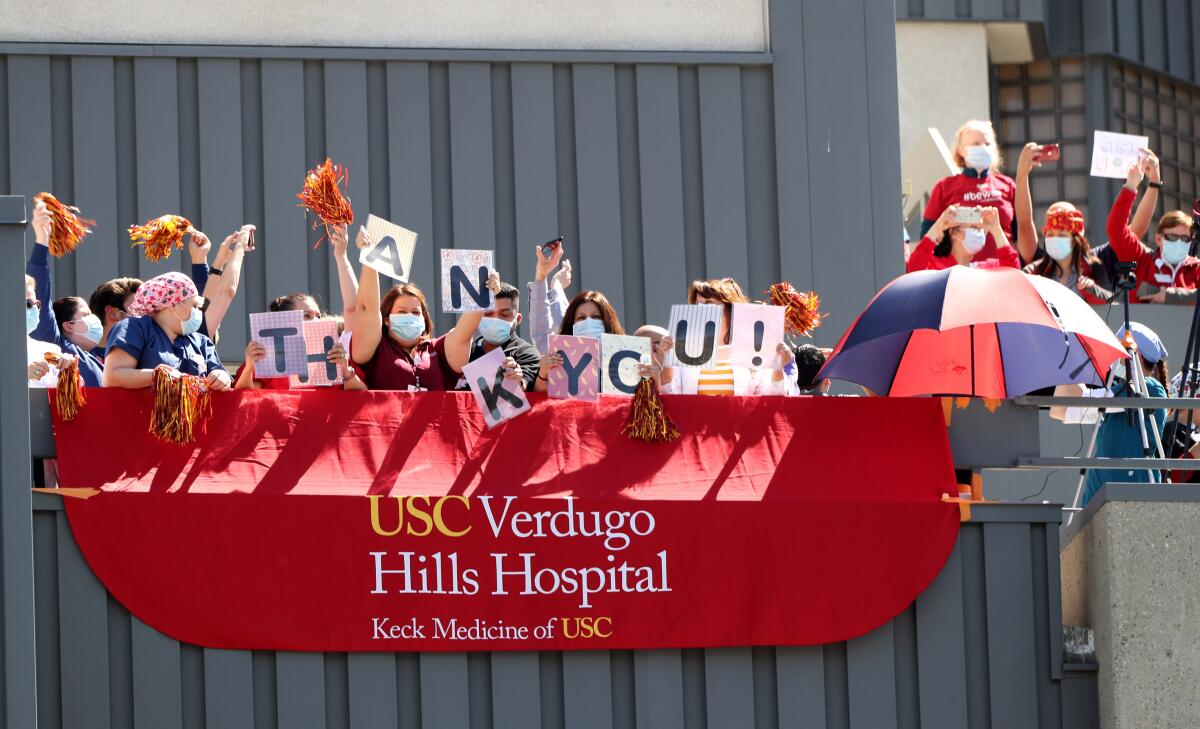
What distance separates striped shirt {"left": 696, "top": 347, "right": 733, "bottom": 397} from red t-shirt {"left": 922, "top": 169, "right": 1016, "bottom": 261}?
2910 millimetres

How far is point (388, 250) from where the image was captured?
30.1ft

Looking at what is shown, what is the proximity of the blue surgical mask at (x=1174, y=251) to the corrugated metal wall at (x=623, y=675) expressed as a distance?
3.69m

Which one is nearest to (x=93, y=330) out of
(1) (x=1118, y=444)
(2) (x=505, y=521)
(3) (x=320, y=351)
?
(3) (x=320, y=351)

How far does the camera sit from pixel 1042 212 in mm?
19578

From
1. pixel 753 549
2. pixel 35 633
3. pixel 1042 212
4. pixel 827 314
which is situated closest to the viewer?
pixel 35 633

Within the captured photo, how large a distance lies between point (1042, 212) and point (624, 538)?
38.6 feet

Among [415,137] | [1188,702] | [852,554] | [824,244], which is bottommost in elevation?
[1188,702]

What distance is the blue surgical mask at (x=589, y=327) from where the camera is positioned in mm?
9352

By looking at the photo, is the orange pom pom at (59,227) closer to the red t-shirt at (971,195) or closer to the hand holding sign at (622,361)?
the hand holding sign at (622,361)

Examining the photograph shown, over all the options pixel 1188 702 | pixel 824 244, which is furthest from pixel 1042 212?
pixel 1188 702

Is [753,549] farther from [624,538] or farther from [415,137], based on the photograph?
[415,137]

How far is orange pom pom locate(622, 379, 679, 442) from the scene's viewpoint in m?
9.09

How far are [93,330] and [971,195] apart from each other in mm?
5436

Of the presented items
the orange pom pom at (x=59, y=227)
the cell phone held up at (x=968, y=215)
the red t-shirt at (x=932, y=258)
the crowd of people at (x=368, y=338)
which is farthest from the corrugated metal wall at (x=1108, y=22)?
the orange pom pom at (x=59, y=227)
